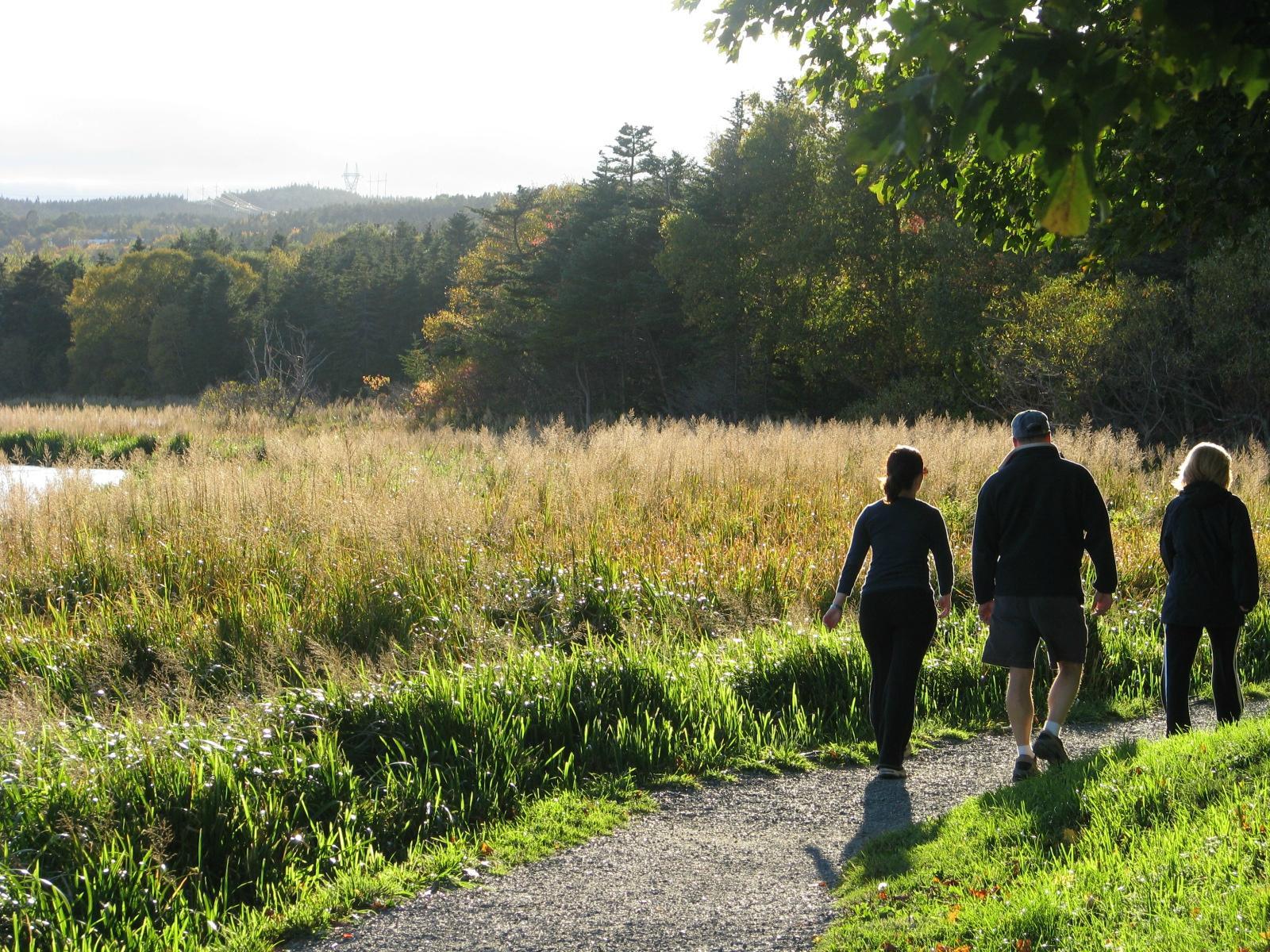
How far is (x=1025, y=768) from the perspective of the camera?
589 centimetres

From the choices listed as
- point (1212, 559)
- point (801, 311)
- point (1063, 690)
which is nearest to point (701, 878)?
point (1063, 690)

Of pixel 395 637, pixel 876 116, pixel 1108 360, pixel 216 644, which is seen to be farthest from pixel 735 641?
pixel 1108 360

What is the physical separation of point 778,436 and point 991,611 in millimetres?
11245

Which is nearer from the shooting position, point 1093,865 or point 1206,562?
point 1093,865

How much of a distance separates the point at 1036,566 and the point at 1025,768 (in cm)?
107

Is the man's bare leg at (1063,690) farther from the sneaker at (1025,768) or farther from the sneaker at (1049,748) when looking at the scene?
the sneaker at (1025,768)

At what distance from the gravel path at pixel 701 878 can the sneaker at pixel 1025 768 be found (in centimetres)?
23

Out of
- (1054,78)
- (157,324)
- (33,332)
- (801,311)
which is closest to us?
(1054,78)

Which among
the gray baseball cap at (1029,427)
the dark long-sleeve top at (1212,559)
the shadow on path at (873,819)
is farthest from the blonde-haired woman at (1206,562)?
the shadow on path at (873,819)

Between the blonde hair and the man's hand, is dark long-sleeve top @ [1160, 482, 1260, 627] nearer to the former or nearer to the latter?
the blonde hair

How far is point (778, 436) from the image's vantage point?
56.6 ft

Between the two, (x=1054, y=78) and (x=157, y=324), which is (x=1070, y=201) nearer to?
(x=1054, y=78)

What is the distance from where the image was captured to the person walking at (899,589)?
6012 millimetres

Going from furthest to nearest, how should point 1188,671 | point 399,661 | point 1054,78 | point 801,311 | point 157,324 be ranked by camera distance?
1. point 157,324
2. point 801,311
3. point 399,661
4. point 1188,671
5. point 1054,78
